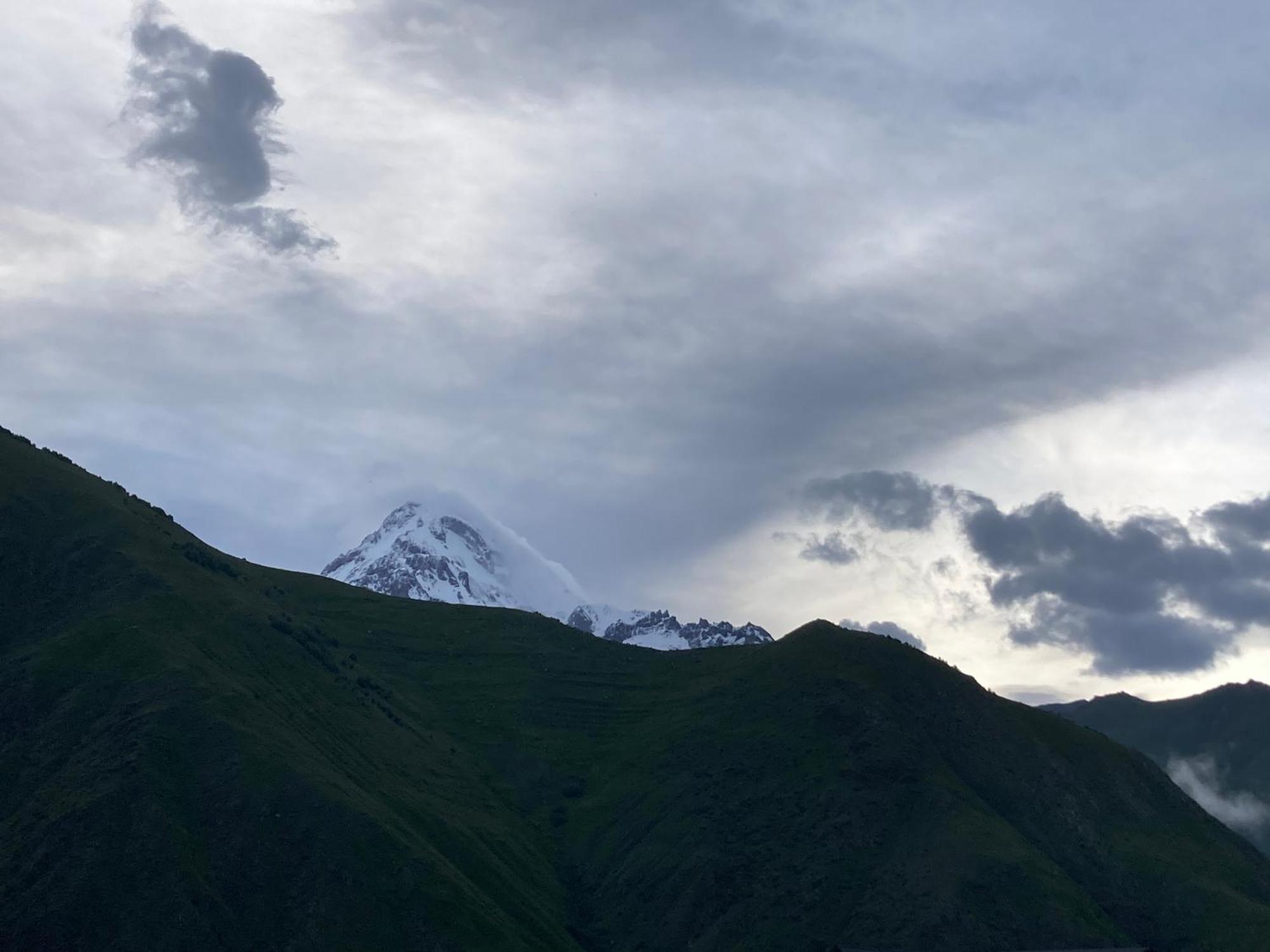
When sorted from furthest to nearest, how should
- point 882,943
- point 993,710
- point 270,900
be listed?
point 993,710, point 882,943, point 270,900

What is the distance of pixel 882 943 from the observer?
113188mm

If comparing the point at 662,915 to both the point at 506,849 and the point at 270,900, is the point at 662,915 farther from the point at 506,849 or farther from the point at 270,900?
the point at 270,900

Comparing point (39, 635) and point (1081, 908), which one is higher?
point (39, 635)

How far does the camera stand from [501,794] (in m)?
151

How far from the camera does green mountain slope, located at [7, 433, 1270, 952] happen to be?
99750mm

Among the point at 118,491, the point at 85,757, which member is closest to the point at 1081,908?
the point at 85,757

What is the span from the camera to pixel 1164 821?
146250 millimetres

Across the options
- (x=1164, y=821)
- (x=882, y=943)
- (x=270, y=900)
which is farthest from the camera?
(x=1164, y=821)

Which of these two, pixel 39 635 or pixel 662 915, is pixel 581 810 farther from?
pixel 39 635

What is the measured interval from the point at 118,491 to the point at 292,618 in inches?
1034

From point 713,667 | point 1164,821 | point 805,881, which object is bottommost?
point 805,881

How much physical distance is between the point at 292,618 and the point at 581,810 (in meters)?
44.3

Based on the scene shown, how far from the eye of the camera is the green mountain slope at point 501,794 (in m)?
99.8

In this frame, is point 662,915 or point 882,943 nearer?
point 882,943
